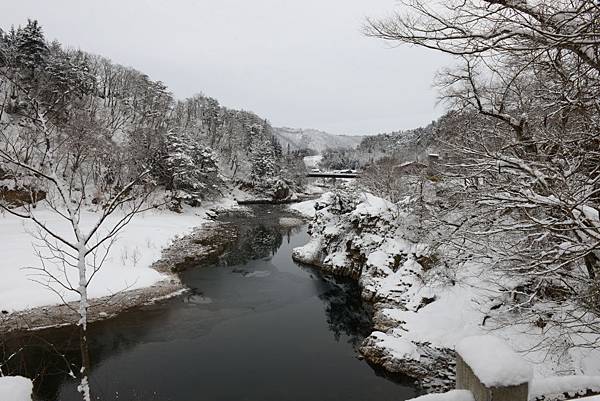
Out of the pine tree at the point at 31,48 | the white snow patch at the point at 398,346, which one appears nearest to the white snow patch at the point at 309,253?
the white snow patch at the point at 398,346

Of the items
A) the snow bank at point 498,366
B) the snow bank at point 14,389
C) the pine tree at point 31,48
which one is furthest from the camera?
the pine tree at point 31,48

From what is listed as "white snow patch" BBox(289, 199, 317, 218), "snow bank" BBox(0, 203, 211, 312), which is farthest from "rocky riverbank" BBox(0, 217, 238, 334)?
"white snow patch" BBox(289, 199, 317, 218)

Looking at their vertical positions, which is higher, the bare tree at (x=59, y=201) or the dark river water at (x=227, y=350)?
the bare tree at (x=59, y=201)

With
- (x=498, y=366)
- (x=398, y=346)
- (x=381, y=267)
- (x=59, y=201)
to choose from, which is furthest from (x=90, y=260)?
(x=498, y=366)

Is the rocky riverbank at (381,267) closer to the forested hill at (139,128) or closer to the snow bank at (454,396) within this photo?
the snow bank at (454,396)

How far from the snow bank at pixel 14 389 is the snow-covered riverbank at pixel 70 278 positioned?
582cm

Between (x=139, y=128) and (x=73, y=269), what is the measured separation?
26.7 metres

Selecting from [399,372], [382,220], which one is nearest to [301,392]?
[399,372]

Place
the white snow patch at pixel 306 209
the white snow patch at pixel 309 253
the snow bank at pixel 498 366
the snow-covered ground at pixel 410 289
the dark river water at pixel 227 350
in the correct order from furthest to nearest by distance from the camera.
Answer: the white snow patch at pixel 306 209 → the white snow patch at pixel 309 253 → the dark river water at pixel 227 350 → the snow-covered ground at pixel 410 289 → the snow bank at pixel 498 366

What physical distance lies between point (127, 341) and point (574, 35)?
485 inches

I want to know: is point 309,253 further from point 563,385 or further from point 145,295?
point 563,385

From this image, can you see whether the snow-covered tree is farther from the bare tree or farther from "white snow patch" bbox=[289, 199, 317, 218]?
"white snow patch" bbox=[289, 199, 317, 218]

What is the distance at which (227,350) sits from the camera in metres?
10.6

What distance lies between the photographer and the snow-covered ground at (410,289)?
8414mm
